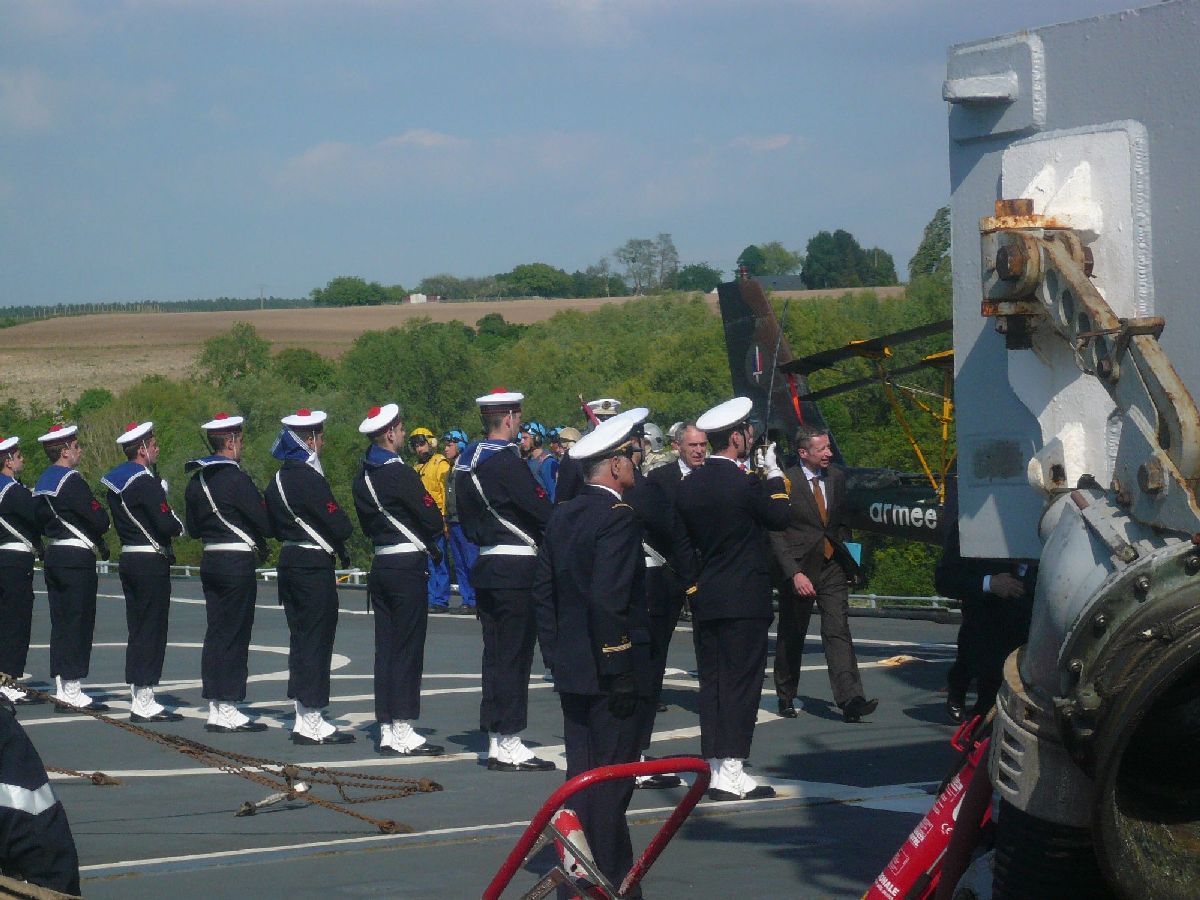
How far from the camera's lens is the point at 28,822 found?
4.37 m

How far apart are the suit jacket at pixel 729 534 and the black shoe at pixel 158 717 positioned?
4836mm

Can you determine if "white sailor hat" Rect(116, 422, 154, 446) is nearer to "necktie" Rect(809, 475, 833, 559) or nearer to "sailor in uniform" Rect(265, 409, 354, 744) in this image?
"sailor in uniform" Rect(265, 409, 354, 744)

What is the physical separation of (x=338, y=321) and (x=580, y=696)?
277 ft

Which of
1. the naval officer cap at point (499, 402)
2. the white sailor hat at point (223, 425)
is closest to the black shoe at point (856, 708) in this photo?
the naval officer cap at point (499, 402)

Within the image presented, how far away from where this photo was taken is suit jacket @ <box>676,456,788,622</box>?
335 inches

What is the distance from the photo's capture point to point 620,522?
21.2 ft

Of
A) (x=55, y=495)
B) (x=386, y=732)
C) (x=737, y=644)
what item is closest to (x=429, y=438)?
(x=55, y=495)

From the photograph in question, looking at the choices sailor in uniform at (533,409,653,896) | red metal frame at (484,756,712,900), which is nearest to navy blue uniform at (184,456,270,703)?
sailor in uniform at (533,409,653,896)

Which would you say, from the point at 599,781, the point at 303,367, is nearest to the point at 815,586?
the point at 599,781

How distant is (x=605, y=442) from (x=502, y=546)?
3260 millimetres

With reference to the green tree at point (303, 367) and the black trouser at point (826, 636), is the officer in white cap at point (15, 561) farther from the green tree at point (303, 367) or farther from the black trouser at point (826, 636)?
the green tree at point (303, 367)

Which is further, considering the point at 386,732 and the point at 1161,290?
the point at 386,732

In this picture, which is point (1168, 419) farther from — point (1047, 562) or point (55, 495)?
point (55, 495)


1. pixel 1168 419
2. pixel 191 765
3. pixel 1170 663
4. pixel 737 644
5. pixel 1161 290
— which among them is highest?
pixel 1161 290
